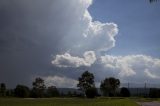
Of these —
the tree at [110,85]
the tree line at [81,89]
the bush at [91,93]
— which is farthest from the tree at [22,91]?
the tree at [110,85]

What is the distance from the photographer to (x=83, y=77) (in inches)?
5182

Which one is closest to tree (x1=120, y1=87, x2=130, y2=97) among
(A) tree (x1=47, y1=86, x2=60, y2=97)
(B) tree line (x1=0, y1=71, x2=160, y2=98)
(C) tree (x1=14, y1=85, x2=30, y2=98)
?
(B) tree line (x1=0, y1=71, x2=160, y2=98)

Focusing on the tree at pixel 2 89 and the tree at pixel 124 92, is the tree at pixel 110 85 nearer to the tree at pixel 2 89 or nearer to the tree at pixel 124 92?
the tree at pixel 124 92

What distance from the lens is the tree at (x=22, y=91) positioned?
115 meters

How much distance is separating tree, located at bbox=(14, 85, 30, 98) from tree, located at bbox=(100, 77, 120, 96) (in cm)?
2481

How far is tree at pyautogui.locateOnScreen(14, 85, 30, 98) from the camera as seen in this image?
114938mm

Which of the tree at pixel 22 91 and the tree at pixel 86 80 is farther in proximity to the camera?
the tree at pixel 86 80

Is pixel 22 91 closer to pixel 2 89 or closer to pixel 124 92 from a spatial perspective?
pixel 2 89

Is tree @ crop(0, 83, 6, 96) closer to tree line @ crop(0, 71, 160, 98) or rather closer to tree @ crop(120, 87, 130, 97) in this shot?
tree line @ crop(0, 71, 160, 98)

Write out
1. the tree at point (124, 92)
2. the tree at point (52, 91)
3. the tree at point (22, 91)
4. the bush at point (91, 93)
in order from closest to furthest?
the bush at point (91, 93) → the tree at point (22, 91) → the tree at point (124, 92) → the tree at point (52, 91)

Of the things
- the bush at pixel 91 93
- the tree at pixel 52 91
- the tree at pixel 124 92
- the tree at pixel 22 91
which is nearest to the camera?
the bush at pixel 91 93

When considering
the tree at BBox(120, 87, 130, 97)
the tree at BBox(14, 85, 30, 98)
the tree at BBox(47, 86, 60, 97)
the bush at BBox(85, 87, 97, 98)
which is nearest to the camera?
the bush at BBox(85, 87, 97, 98)

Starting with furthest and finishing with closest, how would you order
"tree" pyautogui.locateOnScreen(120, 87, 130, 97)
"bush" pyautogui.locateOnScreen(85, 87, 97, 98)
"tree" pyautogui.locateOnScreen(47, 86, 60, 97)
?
"tree" pyautogui.locateOnScreen(47, 86, 60, 97), "tree" pyautogui.locateOnScreen(120, 87, 130, 97), "bush" pyautogui.locateOnScreen(85, 87, 97, 98)

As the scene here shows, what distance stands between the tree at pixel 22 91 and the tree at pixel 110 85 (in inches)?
977
